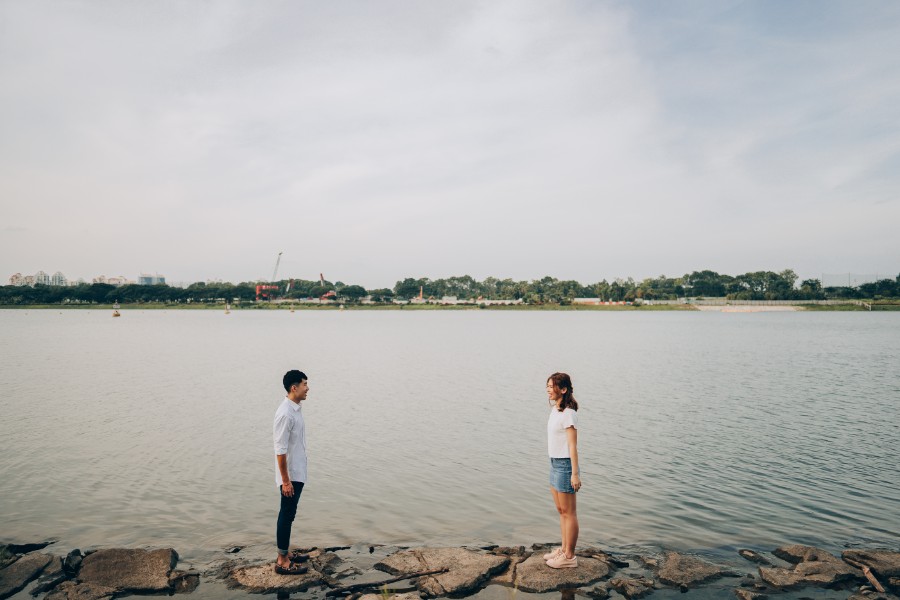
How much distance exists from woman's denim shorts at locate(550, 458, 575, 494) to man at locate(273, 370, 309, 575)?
402 cm

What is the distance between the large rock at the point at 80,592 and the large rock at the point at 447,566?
415 centimetres

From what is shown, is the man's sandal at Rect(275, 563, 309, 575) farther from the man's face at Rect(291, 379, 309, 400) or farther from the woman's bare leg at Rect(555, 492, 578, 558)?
the woman's bare leg at Rect(555, 492, 578, 558)

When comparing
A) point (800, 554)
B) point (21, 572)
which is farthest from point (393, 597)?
point (800, 554)

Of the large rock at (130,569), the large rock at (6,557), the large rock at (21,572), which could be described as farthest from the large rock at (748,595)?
the large rock at (6,557)

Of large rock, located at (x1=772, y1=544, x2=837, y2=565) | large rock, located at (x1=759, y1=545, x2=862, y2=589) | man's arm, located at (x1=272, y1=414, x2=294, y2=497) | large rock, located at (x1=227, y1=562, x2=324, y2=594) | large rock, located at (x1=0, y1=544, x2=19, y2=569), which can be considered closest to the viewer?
man's arm, located at (x1=272, y1=414, x2=294, y2=497)

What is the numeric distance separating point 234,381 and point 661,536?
31.3 m

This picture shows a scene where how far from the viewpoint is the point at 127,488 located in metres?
15.4

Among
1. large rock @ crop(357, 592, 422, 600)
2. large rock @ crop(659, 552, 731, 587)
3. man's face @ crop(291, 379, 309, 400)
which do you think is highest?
man's face @ crop(291, 379, 309, 400)

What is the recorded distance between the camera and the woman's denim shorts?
9.44 m

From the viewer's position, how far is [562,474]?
9516 millimetres

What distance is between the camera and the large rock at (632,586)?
9.17m

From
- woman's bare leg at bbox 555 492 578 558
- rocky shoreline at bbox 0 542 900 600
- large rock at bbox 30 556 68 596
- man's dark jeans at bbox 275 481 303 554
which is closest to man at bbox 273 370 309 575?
man's dark jeans at bbox 275 481 303 554

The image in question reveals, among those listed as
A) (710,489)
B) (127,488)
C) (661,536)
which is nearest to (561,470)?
(661,536)

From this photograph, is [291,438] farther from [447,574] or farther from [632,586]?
[632,586]
